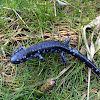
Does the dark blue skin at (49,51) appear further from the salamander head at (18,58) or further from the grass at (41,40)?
the grass at (41,40)

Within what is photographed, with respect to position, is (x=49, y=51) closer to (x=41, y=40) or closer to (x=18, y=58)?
(x=41, y=40)

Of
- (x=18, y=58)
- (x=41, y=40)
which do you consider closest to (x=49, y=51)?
(x=41, y=40)

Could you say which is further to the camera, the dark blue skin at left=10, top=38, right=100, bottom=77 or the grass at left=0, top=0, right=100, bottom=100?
the dark blue skin at left=10, top=38, right=100, bottom=77

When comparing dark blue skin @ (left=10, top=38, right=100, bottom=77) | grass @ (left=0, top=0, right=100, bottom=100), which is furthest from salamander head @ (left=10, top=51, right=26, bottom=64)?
grass @ (left=0, top=0, right=100, bottom=100)

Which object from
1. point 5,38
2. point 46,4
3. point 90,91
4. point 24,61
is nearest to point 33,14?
point 46,4

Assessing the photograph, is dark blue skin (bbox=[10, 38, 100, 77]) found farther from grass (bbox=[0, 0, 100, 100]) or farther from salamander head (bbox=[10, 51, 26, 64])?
grass (bbox=[0, 0, 100, 100])

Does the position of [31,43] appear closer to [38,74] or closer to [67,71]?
[38,74]
